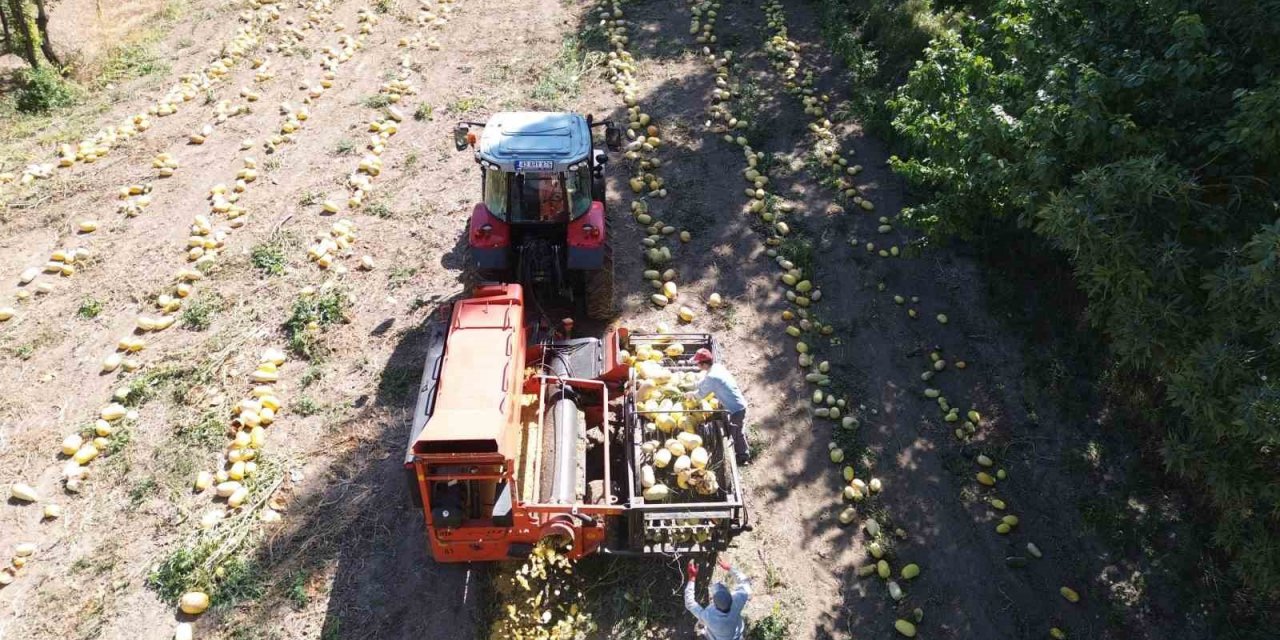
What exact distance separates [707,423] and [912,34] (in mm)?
9665

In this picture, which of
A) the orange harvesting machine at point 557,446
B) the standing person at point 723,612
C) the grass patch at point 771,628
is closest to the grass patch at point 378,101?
the orange harvesting machine at point 557,446

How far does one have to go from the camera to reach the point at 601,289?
878 centimetres

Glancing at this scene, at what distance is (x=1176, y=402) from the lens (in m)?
5.23

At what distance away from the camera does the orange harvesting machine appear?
603 cm

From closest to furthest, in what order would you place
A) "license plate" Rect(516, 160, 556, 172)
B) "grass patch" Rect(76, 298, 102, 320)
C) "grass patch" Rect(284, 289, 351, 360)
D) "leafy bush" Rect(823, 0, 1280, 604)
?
"leafy bush" Rect(823, 0, 1280, 604), "license plate" Rect(516, 160, 556, 172), "grass patch" Rect(284, 289, 351, 360), "grass patch" Rect(76, 298, 102, 320)

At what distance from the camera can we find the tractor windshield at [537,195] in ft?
27.4

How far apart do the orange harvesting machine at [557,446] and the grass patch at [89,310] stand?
4.98 metres

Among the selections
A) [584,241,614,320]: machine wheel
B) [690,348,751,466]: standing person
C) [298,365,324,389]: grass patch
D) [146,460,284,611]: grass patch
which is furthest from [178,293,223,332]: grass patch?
[690,348,751,466]: standing person

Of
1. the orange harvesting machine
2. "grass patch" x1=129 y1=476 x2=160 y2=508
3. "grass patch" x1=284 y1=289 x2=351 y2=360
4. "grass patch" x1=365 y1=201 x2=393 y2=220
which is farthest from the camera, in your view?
"grass patch" x1=365 y1=201 x2=393 y2=220

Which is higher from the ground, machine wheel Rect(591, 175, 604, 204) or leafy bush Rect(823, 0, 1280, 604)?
leafy bush Rect(823, 0, 1280, 604)

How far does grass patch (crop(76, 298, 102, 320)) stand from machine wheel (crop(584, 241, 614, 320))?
20.3 feet

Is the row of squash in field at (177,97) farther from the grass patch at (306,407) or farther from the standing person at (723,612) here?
the standing person at (723,612)

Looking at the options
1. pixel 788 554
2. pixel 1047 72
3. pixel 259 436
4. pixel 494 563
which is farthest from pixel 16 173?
pixel 1047 72

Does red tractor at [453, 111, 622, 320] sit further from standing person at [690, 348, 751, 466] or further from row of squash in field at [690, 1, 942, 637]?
row of squash in field at [690, 1, 942, 637]
